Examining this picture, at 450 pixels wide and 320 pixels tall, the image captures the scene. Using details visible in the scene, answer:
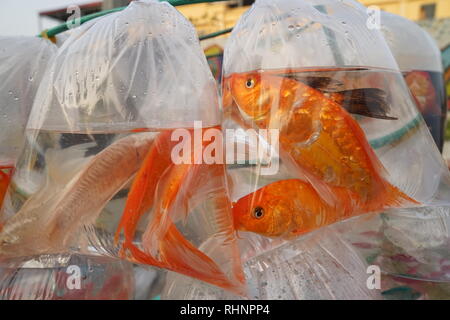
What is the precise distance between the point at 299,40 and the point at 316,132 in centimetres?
21

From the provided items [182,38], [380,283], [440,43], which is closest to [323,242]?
[380,283]

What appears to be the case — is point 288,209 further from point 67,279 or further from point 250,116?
point 67,279

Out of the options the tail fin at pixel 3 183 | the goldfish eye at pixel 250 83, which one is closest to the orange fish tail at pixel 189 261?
the goldfish eye at pixel 250 83

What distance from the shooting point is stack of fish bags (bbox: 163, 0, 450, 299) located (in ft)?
2.36

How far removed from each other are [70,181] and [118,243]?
0.15 meters

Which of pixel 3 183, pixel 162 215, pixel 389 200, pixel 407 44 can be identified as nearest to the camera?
pixel 162 215

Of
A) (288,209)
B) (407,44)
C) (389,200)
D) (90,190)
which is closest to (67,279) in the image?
(90,190)

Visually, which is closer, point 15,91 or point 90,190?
point 90,190

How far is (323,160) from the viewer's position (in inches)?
28.2

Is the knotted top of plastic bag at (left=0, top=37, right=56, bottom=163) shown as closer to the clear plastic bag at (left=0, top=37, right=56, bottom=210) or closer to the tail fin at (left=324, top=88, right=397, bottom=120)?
the clear plastic bag at (left=0, top=37, right=56, bottom=210)

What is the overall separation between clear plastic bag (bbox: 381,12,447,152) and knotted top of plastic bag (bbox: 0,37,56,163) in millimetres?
1105

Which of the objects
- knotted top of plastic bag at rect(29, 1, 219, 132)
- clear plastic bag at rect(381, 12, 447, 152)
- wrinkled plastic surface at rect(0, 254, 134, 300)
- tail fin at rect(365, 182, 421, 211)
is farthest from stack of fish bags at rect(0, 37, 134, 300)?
clear plastic bag at rect(381, 12, 447, 152)

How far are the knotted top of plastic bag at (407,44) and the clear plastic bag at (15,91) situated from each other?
111 centimetres
